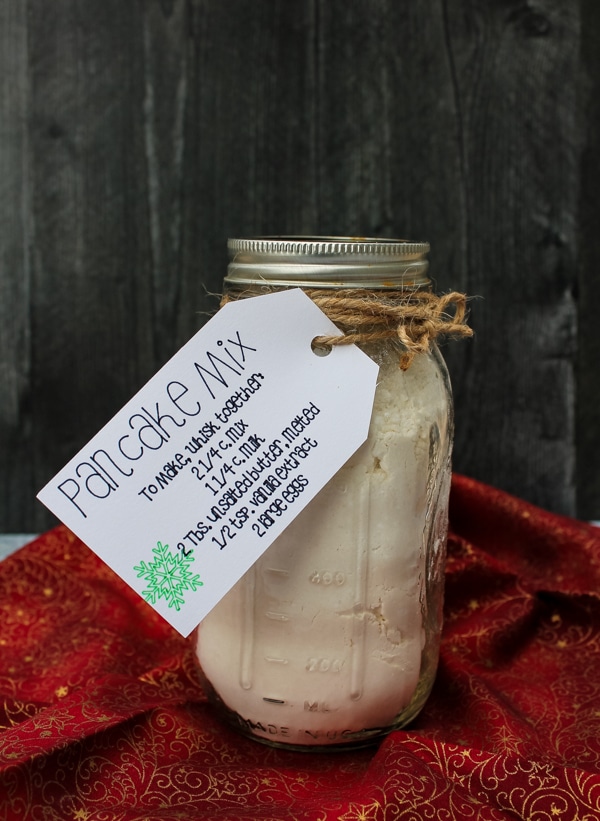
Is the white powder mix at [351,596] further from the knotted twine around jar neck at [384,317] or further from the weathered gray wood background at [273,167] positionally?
the weathered gray wood background at [273,167]

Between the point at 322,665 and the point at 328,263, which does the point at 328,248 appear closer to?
the point at 328,263

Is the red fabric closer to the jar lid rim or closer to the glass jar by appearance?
the glass jar

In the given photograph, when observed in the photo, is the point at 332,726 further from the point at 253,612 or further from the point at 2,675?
the point at 2,675

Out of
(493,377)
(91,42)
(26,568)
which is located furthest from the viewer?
(493,377)

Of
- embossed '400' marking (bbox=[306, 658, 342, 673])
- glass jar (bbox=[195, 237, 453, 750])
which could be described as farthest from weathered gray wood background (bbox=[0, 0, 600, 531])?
embossed '400' marking (bbox=[306, 658, 342, 673])

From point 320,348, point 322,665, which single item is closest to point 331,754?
point 322,665

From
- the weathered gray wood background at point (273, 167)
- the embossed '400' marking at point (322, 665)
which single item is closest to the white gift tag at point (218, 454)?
the embossed '400' marking at point (322, 665)

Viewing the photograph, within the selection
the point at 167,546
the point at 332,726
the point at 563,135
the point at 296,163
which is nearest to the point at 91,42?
the point at 296,163
